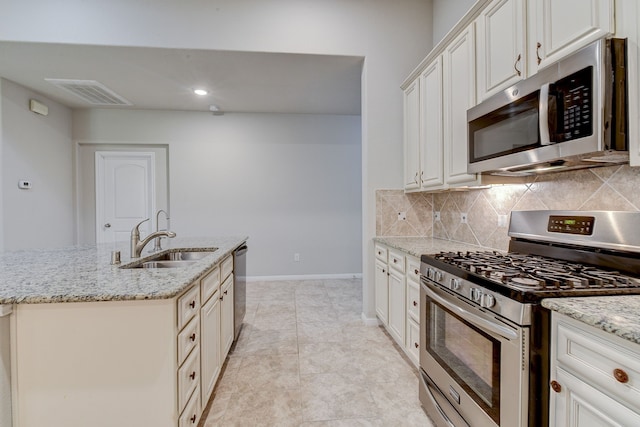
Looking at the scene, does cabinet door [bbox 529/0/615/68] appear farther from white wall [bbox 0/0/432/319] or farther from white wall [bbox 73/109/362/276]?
white wall [bbox 73/109/362/276]

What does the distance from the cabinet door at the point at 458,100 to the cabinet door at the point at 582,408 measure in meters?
1.22

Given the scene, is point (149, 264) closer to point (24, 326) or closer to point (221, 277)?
point (221, 277)

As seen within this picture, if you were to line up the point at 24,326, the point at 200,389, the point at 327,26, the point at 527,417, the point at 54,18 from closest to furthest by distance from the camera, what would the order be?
the point at 527,417 < the point at 24,326 < the point at 200,389 < the point at 54,18 < the point at 327,26

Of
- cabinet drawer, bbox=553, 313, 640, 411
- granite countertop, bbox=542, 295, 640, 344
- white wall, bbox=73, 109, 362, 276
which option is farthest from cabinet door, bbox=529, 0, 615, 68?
white wall, bbox=73, 109, 362, 276

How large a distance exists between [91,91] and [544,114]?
15.5ft

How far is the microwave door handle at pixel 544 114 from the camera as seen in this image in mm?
1193

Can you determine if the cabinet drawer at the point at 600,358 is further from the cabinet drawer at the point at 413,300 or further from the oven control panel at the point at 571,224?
the cabinet drawer at the point at 413,300

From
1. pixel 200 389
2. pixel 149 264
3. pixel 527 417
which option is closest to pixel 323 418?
pixel 200 389

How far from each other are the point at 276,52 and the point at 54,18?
79.8 inches

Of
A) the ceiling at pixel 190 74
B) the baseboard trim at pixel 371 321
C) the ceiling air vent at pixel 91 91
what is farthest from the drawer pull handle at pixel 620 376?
the ceiling air vent at pixel 91 91

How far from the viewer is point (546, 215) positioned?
5.07 feet

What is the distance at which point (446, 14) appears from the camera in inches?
105

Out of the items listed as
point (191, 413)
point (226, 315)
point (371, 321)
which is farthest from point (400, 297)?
point (191, 413)

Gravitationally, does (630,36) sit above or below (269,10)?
below
